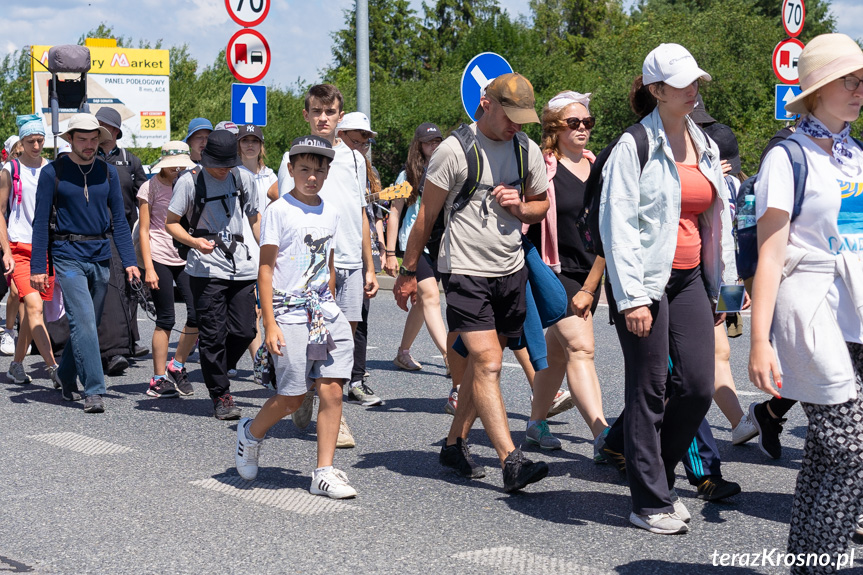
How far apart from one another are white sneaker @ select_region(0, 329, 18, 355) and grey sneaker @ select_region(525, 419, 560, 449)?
608 cm

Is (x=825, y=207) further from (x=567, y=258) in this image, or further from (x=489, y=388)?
(x=567, y=258)

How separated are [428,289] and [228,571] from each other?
467 centimetres

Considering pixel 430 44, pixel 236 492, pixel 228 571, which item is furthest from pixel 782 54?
pixel 430 44

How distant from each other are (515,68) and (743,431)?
111 feet

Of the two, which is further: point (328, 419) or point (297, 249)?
point (297, 249)

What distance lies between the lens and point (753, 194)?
12.6 ft

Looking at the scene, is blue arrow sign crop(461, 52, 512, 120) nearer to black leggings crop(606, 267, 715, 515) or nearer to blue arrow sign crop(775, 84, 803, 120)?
blue arrow sign crop(775, 84, 803, 120)

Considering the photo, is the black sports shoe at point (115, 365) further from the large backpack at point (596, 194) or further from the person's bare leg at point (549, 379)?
the large backpack at point (596, 194)

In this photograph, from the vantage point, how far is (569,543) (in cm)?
457

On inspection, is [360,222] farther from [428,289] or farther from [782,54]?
[782,54]

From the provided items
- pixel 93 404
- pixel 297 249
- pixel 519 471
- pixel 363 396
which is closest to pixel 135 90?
pixel 93 404

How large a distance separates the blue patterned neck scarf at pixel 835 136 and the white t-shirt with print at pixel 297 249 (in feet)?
8.41

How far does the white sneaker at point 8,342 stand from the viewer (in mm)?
10648

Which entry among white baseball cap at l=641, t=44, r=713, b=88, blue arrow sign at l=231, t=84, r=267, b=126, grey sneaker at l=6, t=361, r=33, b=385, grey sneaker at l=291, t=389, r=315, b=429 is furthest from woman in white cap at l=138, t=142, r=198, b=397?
white baseball cap at l=641, t=44, r=713, b=88
